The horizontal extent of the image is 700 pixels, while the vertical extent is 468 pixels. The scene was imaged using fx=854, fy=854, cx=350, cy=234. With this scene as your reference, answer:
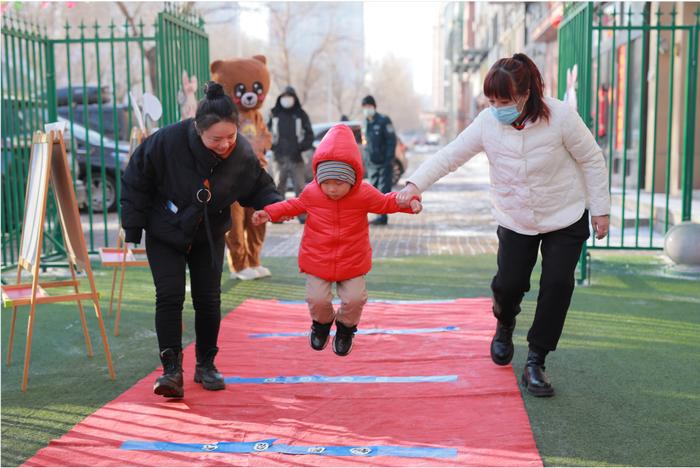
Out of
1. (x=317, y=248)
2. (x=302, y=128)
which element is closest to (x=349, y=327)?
(x=317, y=248)

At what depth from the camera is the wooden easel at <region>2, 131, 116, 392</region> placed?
523 cm

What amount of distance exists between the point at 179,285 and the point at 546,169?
209 cm

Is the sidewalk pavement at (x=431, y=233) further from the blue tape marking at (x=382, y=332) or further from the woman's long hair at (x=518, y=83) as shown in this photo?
the woman's long hair at (x=518, y=83)

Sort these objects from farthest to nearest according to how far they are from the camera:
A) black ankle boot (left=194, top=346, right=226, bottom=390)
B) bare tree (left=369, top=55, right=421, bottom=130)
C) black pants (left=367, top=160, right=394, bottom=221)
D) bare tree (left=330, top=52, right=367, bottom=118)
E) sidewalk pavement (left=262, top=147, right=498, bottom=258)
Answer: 1. bare tree (left=369, top=55, right=421, bottom=130)
2. bare tree (left=330, top=52, right=367, bottom=118)
3. black pants (left=367, top=160, right=394, bottom=221)
4. sidewalk pavement (left=262, top=147, right=498, bottom=258)
5. black ankle boot (left=194, top=346, right=226, bottom=390)

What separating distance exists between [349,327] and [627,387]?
5.36 ft

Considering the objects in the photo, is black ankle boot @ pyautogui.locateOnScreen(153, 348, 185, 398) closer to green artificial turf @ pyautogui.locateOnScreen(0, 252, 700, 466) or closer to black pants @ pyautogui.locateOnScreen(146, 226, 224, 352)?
black pants @ pyautogui.locateOnScreen(146, 226, 224, 352)

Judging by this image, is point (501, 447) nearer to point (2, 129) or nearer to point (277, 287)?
point (277, 287)

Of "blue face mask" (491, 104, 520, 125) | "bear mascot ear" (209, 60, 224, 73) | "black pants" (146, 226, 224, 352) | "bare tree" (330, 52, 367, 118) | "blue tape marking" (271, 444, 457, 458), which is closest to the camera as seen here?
"blue tape marking" (271, 444, 457, 458)

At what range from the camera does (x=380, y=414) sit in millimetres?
4457

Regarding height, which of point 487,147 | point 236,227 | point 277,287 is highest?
point 487,147

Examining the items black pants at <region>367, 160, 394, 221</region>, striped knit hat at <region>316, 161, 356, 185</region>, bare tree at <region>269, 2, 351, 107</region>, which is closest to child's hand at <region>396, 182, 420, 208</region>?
striped knit hat at <region>316, 161, 356, 185</region>

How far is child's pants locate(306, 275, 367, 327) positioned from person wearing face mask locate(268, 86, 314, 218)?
673 cm

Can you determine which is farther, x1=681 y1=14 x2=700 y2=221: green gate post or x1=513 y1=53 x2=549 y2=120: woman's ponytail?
x1=681 y1=14 x2=700 y2=221: green gate post

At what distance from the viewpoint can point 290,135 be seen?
11625 millimetres
